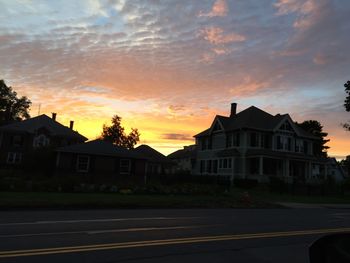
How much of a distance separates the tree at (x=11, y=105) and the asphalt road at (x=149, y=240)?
76.0 m

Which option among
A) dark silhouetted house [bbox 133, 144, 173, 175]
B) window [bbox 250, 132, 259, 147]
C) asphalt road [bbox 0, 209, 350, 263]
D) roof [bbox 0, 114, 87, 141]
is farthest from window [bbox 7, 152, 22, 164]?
asphalt road [bbox 0, 209, 350, 263]

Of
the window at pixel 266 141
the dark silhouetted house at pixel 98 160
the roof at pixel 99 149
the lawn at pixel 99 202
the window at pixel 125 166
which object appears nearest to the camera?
the lawn at pixel 99 202

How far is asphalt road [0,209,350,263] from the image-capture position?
29.1 ft

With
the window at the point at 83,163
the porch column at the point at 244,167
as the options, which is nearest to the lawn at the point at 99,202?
the window at the point at 83,163

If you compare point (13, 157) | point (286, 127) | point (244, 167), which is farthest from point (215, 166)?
point (13, 157)

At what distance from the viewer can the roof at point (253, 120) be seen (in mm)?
52166

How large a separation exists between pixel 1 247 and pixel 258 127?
147 feet

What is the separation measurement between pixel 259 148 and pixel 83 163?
20.6 m

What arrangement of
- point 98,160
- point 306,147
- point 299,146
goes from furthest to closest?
point 306,147 → point 299,146 → point 98,160

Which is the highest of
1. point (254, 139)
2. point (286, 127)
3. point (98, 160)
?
point (286, 127)

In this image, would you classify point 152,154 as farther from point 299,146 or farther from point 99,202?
point 99,202

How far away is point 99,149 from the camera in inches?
1769

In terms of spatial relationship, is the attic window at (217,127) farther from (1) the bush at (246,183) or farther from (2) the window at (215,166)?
(1) the bush at (246,183)

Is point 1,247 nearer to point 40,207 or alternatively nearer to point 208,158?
point 40,207
